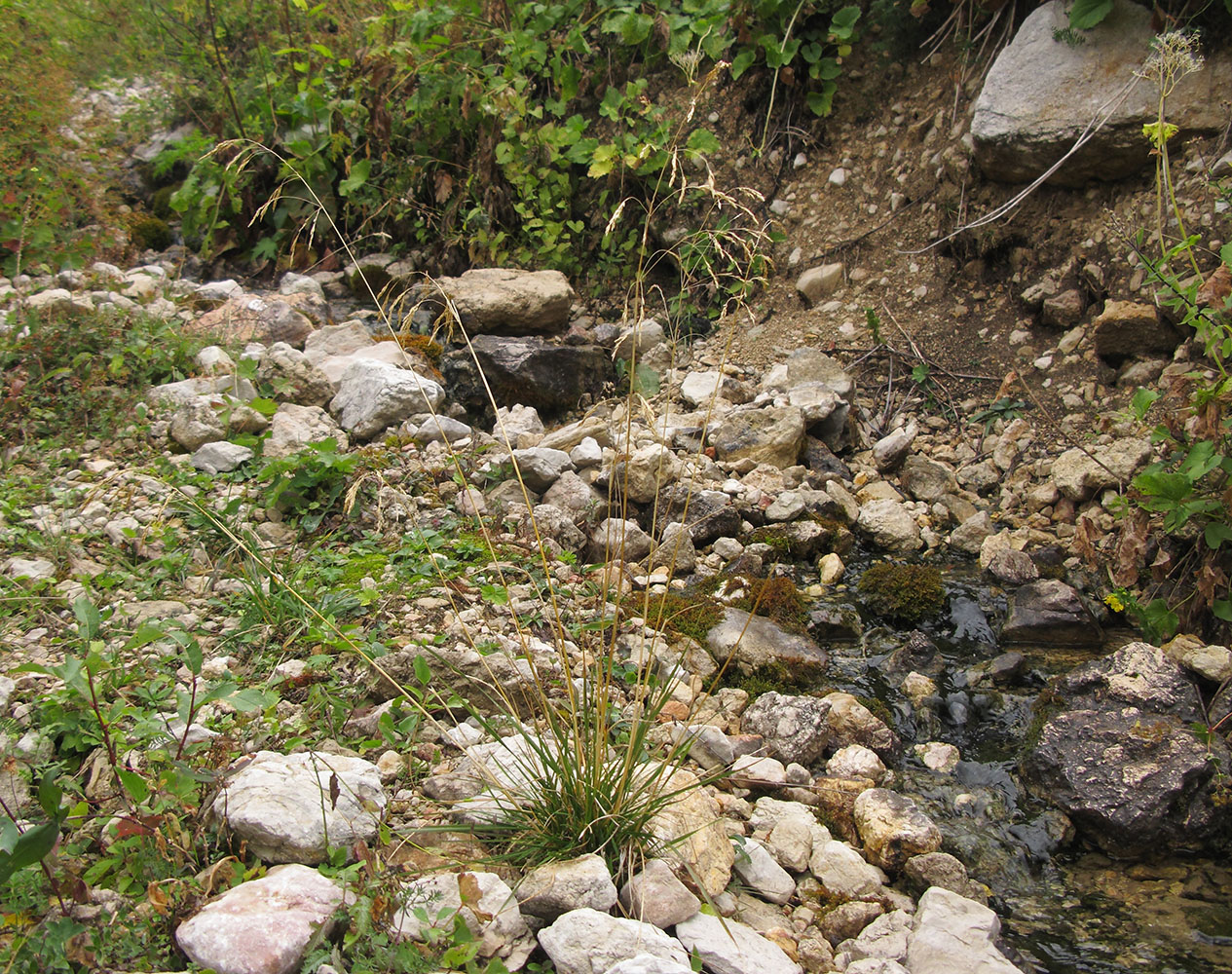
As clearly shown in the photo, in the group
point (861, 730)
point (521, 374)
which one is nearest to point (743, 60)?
point (521, 374)

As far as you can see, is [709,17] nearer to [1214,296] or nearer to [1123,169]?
[1123,169]

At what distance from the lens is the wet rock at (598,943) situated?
5.09 feet

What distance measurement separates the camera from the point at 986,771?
2.65 m

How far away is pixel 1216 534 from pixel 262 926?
10.0 feet

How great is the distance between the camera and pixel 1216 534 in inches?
108

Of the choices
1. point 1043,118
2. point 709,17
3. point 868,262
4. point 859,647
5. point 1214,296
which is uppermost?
point 709,17

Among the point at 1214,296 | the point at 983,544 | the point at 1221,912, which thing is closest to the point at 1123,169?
the point at 1214,296

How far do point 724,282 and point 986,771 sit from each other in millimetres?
4002

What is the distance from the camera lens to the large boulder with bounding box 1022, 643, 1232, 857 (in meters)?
2.33

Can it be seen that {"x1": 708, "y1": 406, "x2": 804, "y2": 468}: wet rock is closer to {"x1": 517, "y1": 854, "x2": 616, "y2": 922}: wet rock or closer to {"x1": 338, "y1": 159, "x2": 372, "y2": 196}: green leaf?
{"x1": 517, "y1": 854, "x2": 616, "y2": 922}: wet rock

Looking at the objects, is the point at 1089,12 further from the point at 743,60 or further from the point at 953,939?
the point at 953,939

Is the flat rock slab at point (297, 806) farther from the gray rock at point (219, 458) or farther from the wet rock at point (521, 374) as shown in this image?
the wet rock at point (521, 374)

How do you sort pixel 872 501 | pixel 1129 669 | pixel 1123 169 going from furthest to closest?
pixel 1123 169
pixel 872 501
pixel 1129 669

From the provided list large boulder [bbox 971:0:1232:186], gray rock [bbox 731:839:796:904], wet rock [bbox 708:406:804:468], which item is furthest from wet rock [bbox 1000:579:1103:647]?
large boulder [bbox 971:0:1232:186]
